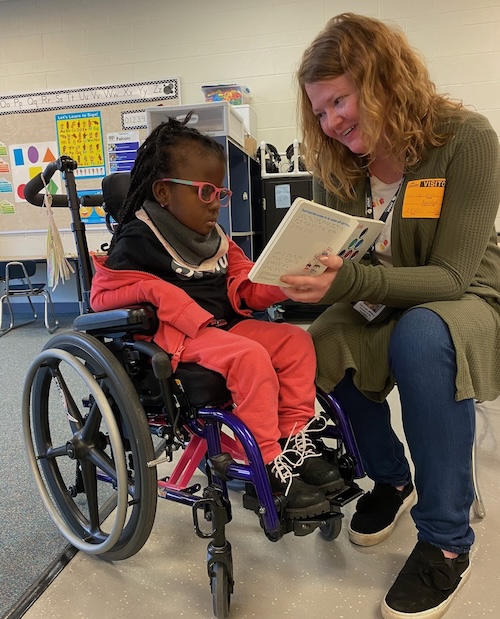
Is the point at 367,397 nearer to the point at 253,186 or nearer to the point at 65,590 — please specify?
the point at 65,590

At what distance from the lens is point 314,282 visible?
0.83 m

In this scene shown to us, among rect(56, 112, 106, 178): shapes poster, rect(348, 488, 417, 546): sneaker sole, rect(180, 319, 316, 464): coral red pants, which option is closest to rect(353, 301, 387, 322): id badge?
rect(180, 319, 316, 464): coral red pants

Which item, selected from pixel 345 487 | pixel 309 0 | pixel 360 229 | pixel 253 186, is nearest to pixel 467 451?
pixel 345 487

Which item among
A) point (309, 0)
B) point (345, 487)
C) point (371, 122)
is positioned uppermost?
point (309, 0)

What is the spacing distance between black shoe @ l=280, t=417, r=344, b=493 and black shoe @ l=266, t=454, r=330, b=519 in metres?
0.02

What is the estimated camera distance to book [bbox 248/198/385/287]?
0.74 m

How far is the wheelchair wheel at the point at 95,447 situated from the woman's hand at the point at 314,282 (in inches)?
13.5

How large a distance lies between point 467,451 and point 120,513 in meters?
0.64

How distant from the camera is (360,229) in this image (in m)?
0.88

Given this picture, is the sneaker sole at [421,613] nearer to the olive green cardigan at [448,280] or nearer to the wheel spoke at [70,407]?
the olive green cardigan at [448,280]

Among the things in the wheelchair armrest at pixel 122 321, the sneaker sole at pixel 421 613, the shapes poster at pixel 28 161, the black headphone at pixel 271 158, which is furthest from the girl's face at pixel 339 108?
the shapes poster at pixel 28 161

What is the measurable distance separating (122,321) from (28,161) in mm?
3816

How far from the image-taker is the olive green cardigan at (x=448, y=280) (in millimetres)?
841

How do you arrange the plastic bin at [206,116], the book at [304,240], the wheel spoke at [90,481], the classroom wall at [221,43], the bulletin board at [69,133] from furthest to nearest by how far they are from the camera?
the bulletin board at [69,133], the classroom wall at [221,43], the plastic bin at [206,116], the wheel spoke at [90,481], the book at [304,240]
